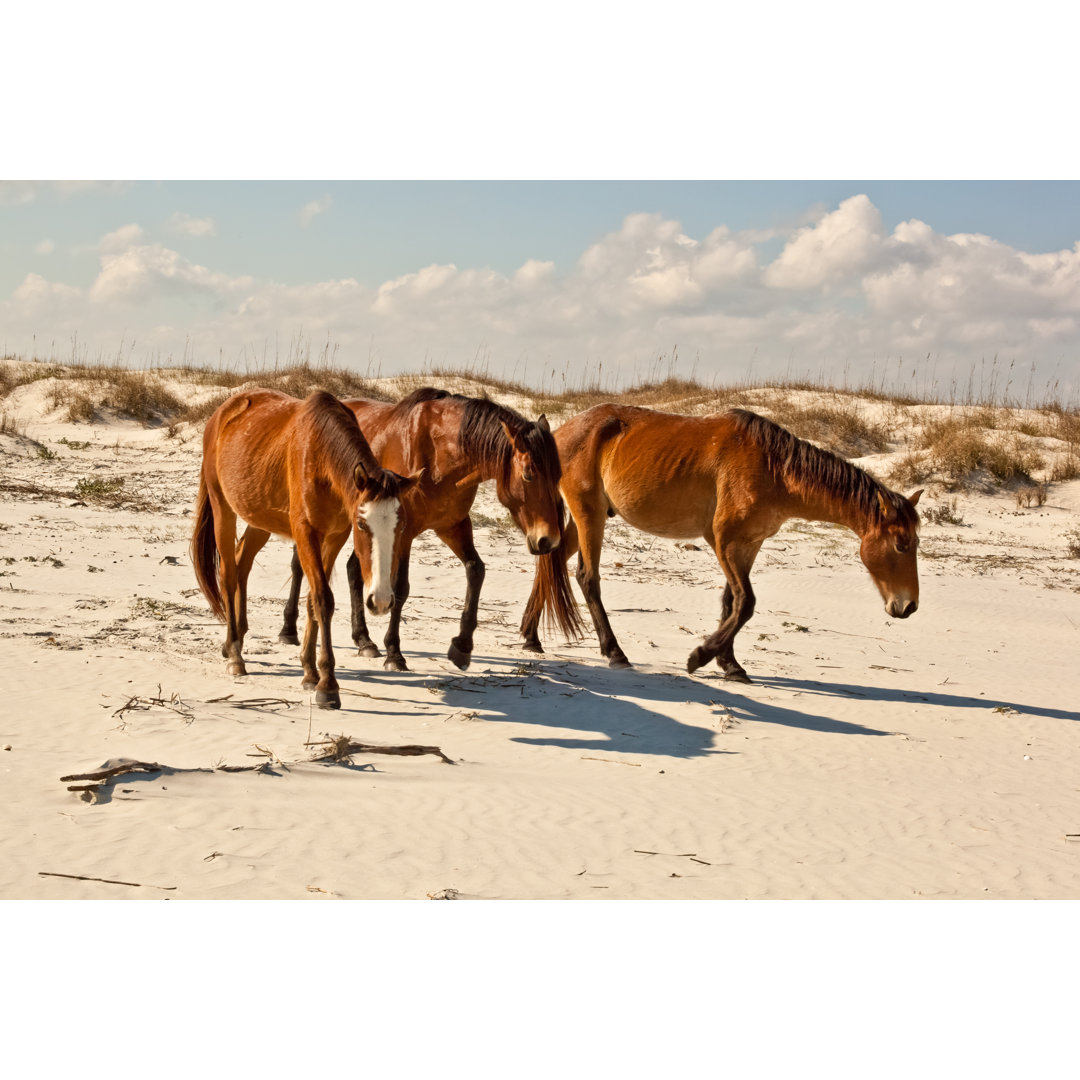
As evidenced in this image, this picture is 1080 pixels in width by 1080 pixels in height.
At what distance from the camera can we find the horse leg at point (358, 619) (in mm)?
8086

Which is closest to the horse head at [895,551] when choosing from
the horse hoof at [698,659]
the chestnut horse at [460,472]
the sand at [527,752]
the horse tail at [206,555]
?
the sand at [527,752]

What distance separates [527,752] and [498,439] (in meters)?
2.41

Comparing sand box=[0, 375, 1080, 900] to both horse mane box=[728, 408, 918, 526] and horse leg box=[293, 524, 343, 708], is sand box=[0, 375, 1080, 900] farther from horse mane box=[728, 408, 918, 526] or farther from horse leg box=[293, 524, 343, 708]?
horse mane box=[728, 408, 918, 526]

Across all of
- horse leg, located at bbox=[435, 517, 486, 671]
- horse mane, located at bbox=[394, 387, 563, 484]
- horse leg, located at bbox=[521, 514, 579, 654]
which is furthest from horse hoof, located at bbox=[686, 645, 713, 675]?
horse mane, located at bbox=[394, 387, 563, 484]

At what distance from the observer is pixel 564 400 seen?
27219 millimetres

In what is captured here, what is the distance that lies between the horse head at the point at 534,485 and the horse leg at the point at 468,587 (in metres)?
0.66

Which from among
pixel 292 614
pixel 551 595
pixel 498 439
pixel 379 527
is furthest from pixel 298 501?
pixel 551 595

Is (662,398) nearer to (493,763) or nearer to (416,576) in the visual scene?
(416,576)

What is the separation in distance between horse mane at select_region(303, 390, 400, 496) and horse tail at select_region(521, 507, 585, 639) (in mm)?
2577

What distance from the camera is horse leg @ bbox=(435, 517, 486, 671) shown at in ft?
24.7

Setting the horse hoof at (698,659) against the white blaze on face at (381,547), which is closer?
the white blaze on face at (381,547)

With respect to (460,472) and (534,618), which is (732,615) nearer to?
(534,618)

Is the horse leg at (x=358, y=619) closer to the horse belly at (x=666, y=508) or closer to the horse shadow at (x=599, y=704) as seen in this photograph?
the horse shadow at (x=599, y=704)

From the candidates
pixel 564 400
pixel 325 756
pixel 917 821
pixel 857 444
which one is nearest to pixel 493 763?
pixel 325 756
